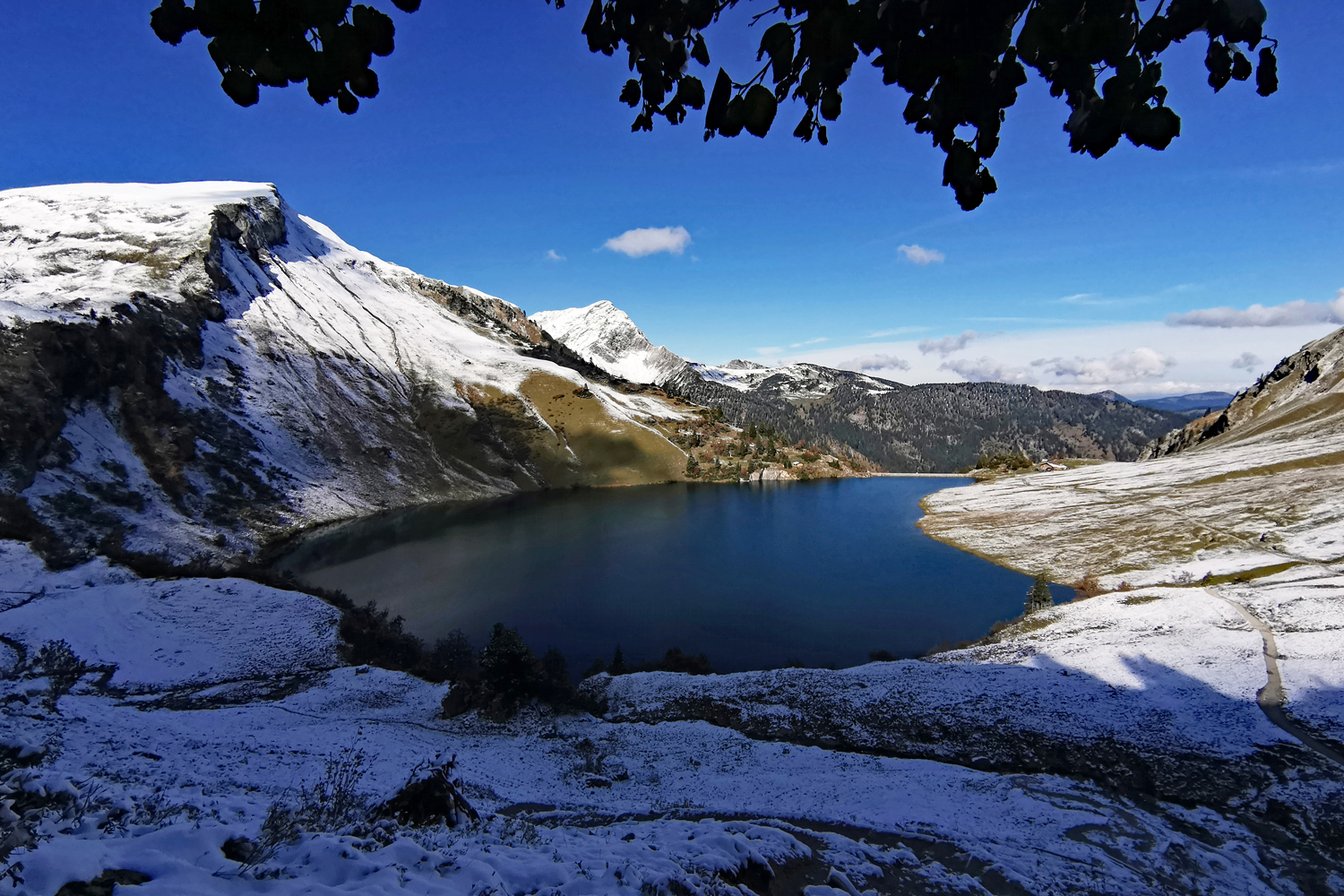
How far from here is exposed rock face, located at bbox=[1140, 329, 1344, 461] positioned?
75750 millimetres

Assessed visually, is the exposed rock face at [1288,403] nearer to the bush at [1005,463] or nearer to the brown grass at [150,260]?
the bush at [1005,463]

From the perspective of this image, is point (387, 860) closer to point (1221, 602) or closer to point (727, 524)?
point (1221, 602)

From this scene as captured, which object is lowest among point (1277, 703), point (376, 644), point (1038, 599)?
point (1038, 599)

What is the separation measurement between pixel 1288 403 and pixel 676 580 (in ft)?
361

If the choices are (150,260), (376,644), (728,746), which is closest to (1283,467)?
(728,746)

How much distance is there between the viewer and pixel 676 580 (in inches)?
1935

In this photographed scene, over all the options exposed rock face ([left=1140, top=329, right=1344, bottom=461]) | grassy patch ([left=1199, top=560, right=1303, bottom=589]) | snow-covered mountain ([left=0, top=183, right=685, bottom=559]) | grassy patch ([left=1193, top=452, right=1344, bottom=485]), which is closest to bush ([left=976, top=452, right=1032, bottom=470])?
exposed rock face ([left=1140, top=329, right=1344, bottom=461])

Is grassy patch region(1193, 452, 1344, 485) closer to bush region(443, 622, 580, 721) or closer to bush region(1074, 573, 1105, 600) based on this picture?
bush region(1074, 573, 1105, 600)

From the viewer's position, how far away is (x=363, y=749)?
15.6m

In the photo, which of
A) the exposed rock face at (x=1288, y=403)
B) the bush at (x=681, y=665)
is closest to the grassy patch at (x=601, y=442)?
the bush at (x=681, y=665)

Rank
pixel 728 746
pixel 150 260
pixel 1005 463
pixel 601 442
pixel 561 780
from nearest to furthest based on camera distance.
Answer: pixel 561 780 < pixel 728 746 < pixel 150 260 < pixel 1005 463 < pixel 601 442

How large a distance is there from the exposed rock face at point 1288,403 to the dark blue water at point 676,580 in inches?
2108

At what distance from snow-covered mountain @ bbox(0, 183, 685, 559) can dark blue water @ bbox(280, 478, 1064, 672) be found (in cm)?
1345

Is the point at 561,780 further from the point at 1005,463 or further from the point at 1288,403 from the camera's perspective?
the point at 1288,403
